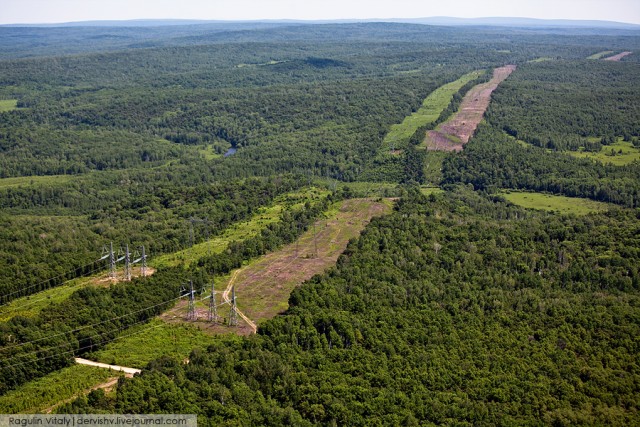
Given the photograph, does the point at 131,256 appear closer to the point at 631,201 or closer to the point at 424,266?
the point at 424,266

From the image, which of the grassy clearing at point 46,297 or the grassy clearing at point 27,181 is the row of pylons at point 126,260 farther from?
the grassy clearing at point 27,181

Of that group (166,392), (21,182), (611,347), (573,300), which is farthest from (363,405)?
(21,182)

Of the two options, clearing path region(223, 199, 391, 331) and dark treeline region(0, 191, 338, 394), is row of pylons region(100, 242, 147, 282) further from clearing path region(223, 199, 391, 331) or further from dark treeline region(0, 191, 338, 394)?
clearing path region(223, 199, 391, 331)

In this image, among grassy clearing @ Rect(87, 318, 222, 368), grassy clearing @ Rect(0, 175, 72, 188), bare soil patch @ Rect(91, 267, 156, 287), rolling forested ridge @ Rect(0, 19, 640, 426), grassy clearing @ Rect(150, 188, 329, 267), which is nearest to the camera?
rolling forested ridge @ Rect(0, 19, 640, 426)

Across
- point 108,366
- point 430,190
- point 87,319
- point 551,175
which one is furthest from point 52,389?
point 551,175

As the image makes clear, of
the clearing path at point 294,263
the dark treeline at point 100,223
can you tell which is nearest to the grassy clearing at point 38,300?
the dark treeline at point 100,223

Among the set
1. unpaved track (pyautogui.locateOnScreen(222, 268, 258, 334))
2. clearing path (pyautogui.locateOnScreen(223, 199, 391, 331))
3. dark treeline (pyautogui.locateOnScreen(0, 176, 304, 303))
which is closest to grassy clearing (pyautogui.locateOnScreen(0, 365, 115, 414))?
unpaved track (pyautogui.locateOnScreen(222, 268, 258, 334))
